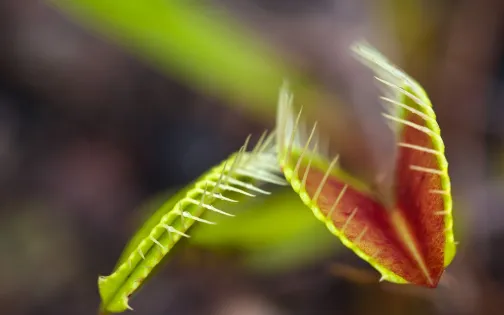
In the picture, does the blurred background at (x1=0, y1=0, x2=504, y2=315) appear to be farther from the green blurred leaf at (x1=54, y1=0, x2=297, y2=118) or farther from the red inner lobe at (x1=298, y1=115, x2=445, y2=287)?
the red inner lobe at (x1=298, y1=115, x2=445, y2=287)

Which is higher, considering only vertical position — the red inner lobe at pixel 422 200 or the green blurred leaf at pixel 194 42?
the green blurred leaf at pixel 194 42

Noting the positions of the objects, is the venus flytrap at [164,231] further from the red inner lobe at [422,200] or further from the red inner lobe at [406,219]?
the red inner lobe at [422,200]

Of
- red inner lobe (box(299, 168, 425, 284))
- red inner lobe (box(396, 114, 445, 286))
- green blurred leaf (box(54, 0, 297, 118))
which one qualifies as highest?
green blurred leaf (box(54, 0, 297, 118))

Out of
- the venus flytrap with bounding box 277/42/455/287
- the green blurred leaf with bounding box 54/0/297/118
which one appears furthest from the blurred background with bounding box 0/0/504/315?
the venus flytrap with bounding box 277/42/455/287

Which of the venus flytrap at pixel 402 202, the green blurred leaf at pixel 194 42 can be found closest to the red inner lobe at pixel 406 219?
the venus flytrap at pixel 402 202

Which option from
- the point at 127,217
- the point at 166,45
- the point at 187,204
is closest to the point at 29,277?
the point at 127,217

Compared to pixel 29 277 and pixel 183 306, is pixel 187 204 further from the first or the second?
pixel 29 277

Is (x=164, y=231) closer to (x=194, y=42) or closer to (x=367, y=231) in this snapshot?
(x=367, y=231)
